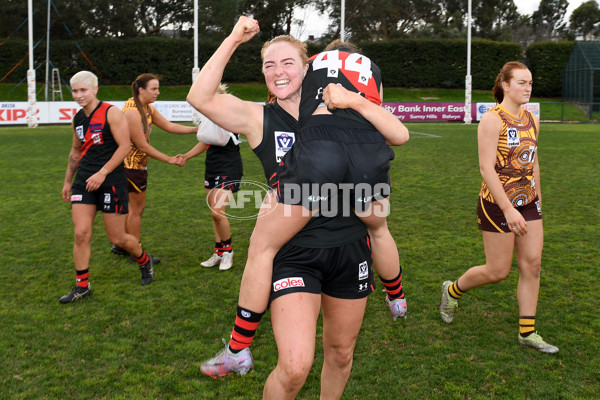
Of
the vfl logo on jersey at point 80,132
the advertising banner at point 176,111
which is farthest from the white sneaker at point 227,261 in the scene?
the advertising banner at point 176,111

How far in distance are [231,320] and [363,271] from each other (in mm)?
2602

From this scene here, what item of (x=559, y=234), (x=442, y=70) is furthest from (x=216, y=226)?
(x=442, y=70)

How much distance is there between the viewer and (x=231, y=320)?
509cm

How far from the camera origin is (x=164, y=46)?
45.3 meters

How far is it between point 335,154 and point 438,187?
31.6ft

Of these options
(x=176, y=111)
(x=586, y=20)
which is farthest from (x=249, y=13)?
(x=586, y=20)

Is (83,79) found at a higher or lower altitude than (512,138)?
higher

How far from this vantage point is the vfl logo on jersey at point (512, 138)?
429cm

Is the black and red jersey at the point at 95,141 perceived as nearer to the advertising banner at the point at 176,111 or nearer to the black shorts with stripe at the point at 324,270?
the black shorts with stripe at the point at 324,270

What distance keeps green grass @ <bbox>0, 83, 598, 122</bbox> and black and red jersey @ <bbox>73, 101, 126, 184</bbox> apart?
3628cm

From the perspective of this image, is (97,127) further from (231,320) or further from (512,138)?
(512,138)

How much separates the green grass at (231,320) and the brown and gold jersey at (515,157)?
1.31 meters

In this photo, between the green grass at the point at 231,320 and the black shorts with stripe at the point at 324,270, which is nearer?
the black shorts with stripe at the point at 324,270

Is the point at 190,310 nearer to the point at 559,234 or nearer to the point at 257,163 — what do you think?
the point at 559,234
